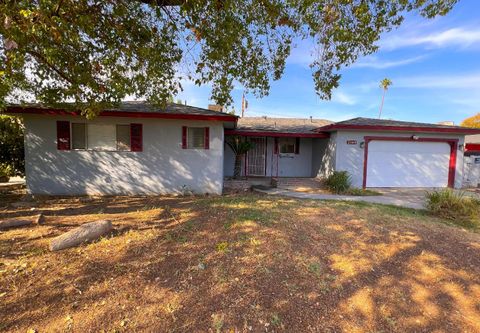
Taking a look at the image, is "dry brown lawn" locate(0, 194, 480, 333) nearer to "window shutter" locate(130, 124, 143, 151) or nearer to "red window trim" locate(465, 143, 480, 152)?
"window shutter" locate(130, 124, 143, 151)

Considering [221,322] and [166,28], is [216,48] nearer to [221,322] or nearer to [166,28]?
[166,28]

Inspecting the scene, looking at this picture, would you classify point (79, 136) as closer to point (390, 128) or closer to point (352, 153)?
point (352, 153)

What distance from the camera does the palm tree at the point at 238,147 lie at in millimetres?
11148

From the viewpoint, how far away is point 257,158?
42.7 feet

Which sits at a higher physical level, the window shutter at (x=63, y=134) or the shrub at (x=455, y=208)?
the window shutter at (x=63, y=134)

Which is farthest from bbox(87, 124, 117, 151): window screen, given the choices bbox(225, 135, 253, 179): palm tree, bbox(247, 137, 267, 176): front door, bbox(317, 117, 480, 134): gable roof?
bbox(317, 117, 480, 134): gable roof

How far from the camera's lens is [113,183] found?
8.70 meters

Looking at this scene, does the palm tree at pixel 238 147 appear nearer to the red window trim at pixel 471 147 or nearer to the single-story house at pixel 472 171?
the single-story house at pixel 472 171

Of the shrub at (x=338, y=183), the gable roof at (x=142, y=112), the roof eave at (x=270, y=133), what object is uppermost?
the gable roof at (x=142, y=112)

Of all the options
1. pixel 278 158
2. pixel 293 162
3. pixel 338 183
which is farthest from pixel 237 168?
pixel 338 183

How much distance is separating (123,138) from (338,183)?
25.7 feet

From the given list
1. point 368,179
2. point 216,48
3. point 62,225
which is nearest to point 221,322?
point 62,225

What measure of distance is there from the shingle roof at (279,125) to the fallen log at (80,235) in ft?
26.4

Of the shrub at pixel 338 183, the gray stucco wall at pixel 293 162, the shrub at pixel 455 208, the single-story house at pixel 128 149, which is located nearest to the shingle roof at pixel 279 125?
the gray stucco wall at pixel 293 162
